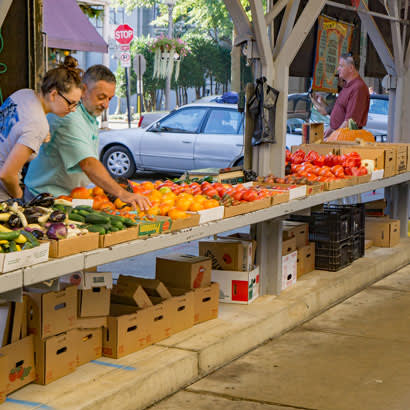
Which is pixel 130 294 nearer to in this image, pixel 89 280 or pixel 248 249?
pixel 89 280

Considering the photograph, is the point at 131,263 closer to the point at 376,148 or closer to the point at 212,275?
the point at 212,275

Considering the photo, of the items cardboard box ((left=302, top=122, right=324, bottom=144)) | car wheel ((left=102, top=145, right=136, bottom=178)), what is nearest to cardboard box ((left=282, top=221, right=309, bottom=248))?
cardboard box ((left=302, top=122, right=324, bottom=144))

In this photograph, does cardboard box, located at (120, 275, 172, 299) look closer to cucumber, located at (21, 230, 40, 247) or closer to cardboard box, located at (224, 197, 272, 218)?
cardboard box, located at (224, 197, 272, 218)

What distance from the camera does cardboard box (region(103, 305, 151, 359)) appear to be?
454 centimetres

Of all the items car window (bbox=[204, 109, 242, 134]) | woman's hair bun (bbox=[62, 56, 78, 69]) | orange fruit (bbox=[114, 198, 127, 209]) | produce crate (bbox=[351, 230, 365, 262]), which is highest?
woman's hair bun (bbox=[62, 56, 78, 69])

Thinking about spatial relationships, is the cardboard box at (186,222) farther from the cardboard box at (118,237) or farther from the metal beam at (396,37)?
the metal beam at (396,37)

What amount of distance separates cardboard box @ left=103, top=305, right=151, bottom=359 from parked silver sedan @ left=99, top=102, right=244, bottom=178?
367 inches

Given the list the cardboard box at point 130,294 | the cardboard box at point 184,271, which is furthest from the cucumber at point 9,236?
the cardboard box at point 184,271

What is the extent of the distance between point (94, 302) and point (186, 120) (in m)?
10.5

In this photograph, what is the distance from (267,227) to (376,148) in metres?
2.10

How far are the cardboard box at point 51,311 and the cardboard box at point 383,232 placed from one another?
505 centimetres

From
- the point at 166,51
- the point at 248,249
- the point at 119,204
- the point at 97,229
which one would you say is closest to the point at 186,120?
the point at 248,249

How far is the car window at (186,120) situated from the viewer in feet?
47.8

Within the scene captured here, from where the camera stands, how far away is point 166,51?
116ft
